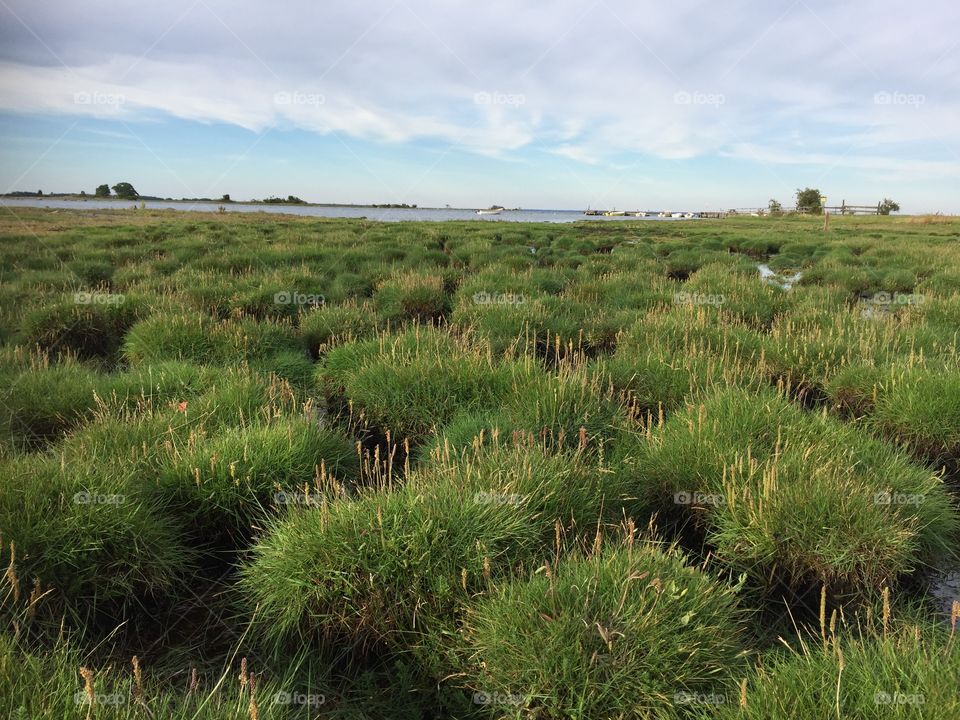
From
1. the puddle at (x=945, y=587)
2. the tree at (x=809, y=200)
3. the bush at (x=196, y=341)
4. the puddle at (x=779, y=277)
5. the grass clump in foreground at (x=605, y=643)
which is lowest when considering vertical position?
the puddle at (x=945, y=587)

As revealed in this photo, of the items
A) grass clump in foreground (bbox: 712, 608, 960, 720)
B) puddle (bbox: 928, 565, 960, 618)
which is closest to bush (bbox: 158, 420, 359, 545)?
grass clump in foreground (bbox: 712, 608, 960, 720)

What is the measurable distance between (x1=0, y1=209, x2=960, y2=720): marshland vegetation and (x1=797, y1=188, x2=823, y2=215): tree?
11379 cm

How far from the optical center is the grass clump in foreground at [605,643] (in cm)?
290

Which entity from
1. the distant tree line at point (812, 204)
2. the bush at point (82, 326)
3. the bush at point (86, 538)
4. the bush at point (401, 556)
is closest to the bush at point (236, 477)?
the bush at point (86, 538)

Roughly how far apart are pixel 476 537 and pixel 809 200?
12571cm

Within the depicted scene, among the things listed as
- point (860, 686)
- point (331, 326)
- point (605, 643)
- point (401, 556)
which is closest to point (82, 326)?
point (331, 326)

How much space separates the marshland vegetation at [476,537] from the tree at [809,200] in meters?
114

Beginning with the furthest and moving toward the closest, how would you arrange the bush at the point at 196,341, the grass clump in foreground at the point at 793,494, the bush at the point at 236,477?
the bush at the point at 196,341
the bush at the point at 236,477
the grass clump in foreground at the point at 793,494

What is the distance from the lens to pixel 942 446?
6.09 metres

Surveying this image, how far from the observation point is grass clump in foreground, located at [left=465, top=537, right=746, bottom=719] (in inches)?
114

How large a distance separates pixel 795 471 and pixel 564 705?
2776 millimetres

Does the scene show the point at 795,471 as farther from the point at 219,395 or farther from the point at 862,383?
the point at 219,395

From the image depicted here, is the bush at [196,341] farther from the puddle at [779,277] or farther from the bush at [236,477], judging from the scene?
the puddle at [779,277]

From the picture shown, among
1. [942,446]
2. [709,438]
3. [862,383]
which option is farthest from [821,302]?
[709,438]
